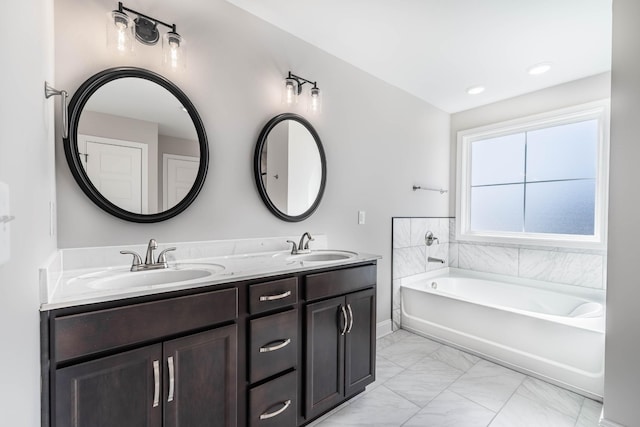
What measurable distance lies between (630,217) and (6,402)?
2482 millimetres

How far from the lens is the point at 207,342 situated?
1.18 metres

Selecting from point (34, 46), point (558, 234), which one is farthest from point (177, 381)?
point (558, 234)

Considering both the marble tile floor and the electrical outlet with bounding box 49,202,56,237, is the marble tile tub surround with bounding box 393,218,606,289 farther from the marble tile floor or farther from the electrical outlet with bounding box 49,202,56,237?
the electrical outlet with bounding box 49,202,56,237

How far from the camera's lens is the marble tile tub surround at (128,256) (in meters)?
1.04

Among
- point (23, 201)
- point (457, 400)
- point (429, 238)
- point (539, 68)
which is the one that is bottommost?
point (457, 400)

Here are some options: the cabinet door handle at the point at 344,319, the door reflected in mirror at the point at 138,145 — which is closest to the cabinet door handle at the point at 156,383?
the door reflected in mirror at the point at 138,145

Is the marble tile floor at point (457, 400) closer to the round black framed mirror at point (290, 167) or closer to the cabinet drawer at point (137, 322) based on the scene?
the cabinet drawer at point (137, 322)

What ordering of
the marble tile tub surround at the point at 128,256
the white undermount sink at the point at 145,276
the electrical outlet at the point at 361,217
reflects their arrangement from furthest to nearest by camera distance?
1. the electrical outlet at the point at 361,217
2. the white undermount sink at the point at 145,276
3. the marble tile tub surround at the point at 128,256

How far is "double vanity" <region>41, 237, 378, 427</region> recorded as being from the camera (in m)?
0.93

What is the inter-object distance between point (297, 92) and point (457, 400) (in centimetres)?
238

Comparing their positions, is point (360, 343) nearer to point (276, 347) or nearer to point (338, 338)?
point (338, 338)

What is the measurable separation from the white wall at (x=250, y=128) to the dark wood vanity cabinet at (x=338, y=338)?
1.96 feet

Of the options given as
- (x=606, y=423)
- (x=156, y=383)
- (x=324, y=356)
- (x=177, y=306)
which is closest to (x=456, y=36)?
(x=324, y=356)

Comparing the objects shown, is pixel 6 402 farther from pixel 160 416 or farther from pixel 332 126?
pixel 332 126
